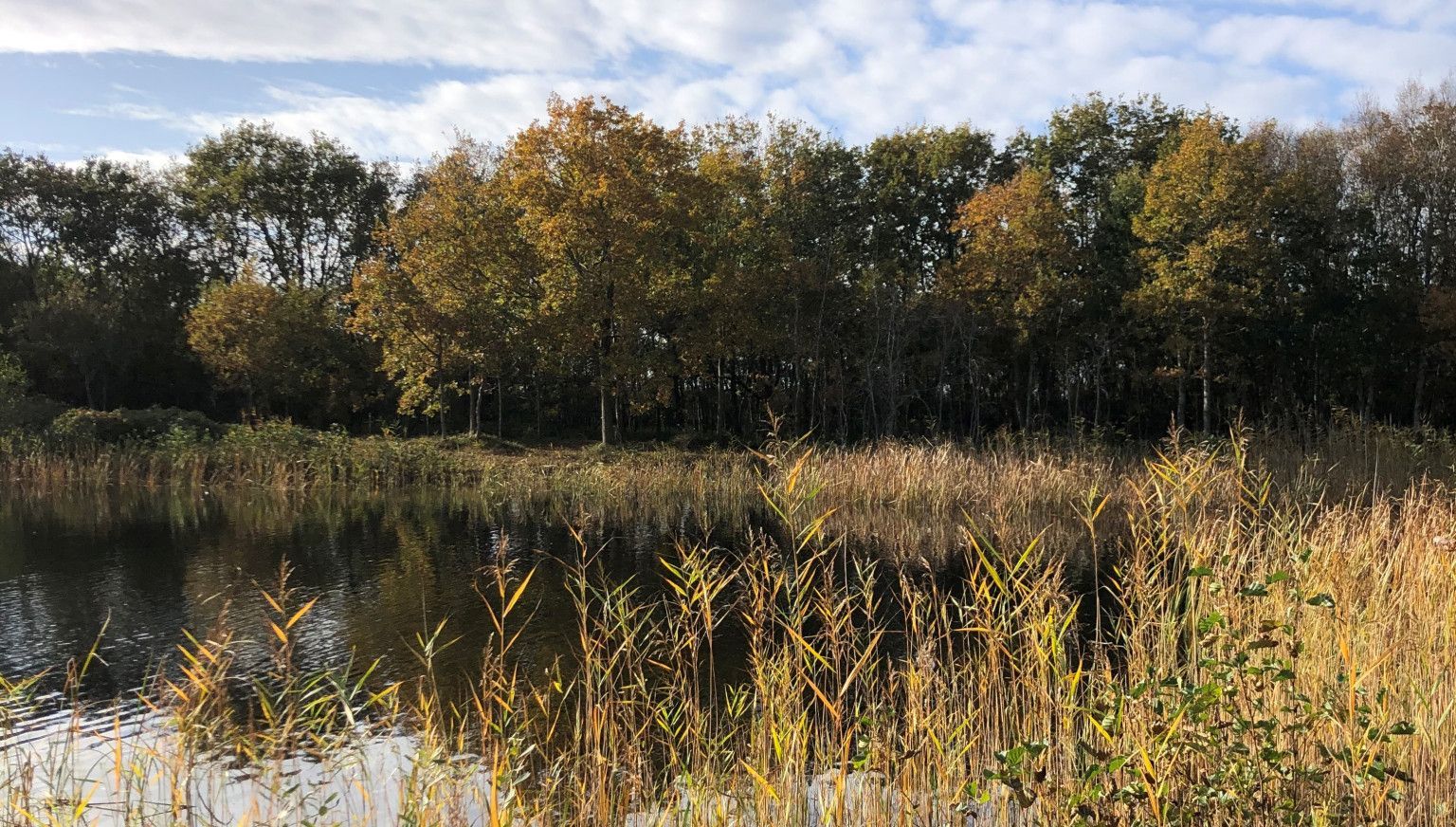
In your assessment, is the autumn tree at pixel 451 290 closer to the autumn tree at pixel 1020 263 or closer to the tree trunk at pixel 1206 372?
the autumn tree at pixel 1020 263

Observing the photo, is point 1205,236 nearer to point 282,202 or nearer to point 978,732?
point 978,732

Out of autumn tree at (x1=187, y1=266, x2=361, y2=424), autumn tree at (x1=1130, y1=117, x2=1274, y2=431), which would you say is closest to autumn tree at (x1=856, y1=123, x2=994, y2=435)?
autumn tree at (x1=1130, y1=117, x2=1274, y2=431)

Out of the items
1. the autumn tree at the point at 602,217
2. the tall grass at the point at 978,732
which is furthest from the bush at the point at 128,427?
the tall grass at the point at 978,732

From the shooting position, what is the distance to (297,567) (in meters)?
11.2

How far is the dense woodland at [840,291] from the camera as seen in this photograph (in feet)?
75.5

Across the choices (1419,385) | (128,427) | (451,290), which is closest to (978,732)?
(128,427)

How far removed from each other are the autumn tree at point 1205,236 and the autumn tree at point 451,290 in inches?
644

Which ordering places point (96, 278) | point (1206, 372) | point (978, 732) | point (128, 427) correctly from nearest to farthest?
point (978, 732) → point (128, 427) → point (1206, 372) → point (96, 278)

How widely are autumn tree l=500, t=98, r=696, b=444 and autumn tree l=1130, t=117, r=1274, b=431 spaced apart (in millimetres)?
12092

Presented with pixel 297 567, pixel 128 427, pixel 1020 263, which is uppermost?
Result: pixel 1020 263

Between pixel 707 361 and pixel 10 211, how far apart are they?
2657cm

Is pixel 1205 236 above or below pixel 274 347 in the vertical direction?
above

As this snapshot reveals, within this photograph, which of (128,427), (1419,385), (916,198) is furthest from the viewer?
(916,198)

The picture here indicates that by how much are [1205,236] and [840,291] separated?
9.75m
